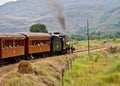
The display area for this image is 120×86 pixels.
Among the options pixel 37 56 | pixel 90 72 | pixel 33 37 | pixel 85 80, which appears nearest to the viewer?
pixel 85 80

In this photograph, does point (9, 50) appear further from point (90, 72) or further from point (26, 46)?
point (90, 72)

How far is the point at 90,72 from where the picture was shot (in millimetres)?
36938

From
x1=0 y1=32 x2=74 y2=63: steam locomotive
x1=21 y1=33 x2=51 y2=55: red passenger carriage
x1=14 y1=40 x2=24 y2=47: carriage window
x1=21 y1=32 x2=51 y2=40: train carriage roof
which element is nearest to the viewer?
x1=0 y1=32 x2=74 y2=63: steam locomotive

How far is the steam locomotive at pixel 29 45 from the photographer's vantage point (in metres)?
32.0

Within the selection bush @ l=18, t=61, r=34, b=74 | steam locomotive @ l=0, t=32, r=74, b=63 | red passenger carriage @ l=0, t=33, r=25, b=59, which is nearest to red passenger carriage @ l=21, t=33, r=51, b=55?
steam locomotive @ l=0, t=32, r=74, b=63

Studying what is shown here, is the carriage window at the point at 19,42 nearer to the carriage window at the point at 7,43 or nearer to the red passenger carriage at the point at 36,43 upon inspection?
the carriage window at the point at 7,43

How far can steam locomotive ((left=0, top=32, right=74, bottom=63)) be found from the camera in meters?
32.0

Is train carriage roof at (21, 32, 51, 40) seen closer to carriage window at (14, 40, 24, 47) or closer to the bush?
carriage window at (14, 40, 24, 47)

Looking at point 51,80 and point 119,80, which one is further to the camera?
point 119,80

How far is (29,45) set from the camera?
3912 cm

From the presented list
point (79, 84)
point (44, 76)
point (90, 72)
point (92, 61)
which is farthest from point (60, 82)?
point (92, 61)

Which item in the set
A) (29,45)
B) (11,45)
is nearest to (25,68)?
(11,45)

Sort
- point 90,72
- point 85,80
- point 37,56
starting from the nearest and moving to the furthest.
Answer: point 85,80 → point 90,72 → point 37,56

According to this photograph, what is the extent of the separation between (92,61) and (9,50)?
18.9 meters
